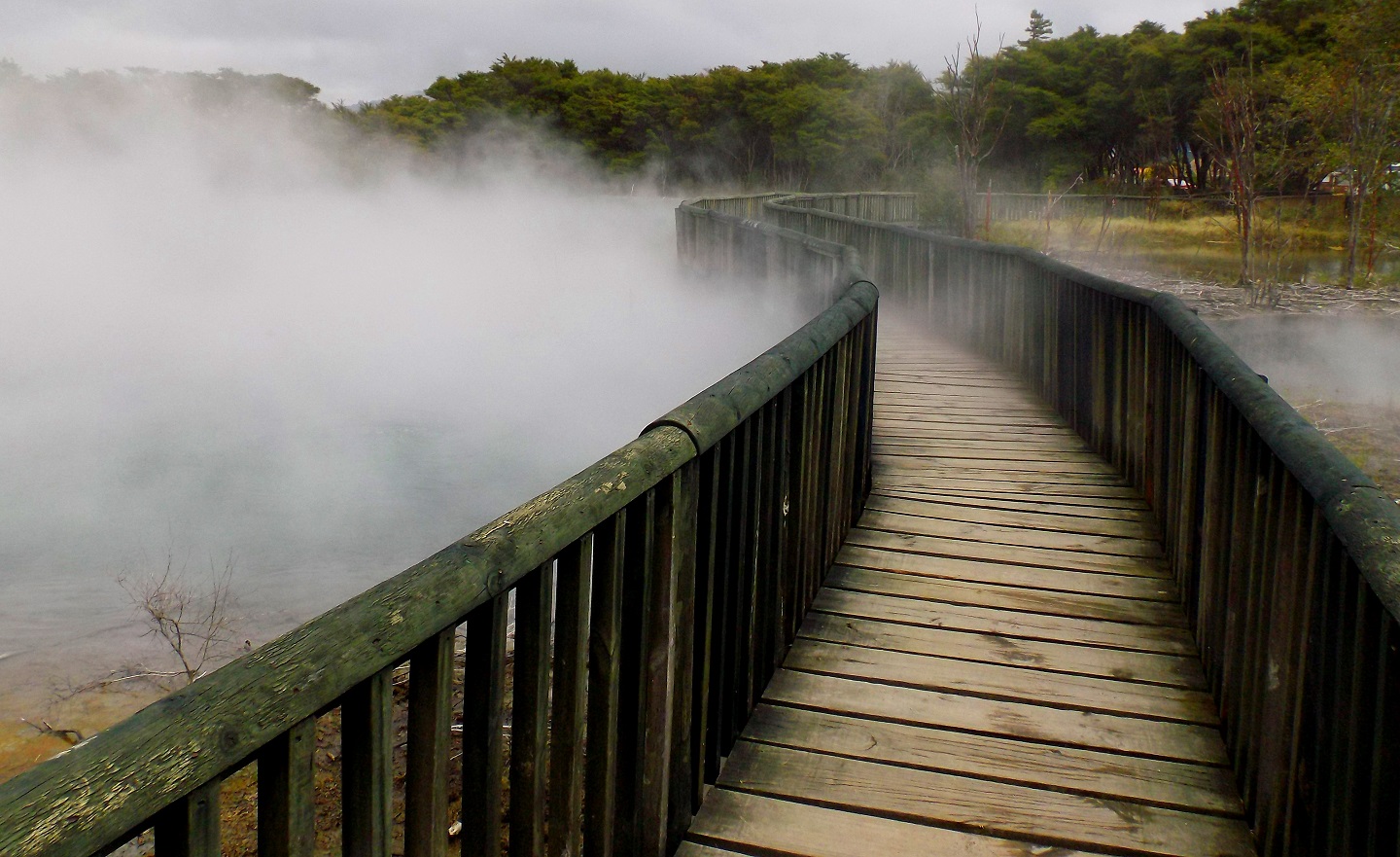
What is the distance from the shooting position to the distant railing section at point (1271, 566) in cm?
197

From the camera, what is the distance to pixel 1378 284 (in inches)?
804

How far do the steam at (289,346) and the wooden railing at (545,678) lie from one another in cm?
818

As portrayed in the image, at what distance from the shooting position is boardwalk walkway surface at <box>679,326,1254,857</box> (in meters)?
2.86

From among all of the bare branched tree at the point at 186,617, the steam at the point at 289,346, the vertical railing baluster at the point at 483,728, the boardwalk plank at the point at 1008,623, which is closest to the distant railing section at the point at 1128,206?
the steam at the point at 289,346

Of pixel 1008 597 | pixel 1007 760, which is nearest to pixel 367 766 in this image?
pixel 1007 760

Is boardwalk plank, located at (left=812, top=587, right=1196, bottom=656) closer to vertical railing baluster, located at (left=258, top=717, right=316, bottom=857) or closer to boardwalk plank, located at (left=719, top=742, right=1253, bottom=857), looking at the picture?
boardwalk plank, located at (left=719, top=742, right=1253, bottom=857)

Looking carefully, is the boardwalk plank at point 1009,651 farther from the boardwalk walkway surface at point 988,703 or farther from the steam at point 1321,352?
the steam at point 1321,352

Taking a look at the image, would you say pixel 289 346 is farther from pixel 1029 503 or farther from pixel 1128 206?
pixel 1029 503

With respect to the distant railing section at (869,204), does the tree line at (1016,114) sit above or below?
above

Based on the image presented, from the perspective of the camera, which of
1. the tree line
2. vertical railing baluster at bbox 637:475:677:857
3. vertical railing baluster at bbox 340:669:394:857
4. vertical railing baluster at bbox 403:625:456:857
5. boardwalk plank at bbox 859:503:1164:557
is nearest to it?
vertical railing baluster at bbox 340:669:394:857

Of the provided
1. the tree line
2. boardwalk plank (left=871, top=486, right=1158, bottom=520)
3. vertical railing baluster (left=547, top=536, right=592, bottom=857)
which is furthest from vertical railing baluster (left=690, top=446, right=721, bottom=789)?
the tree line

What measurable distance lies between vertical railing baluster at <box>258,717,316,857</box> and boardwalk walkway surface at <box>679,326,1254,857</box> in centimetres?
158

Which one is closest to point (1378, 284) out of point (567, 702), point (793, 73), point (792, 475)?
point (792, 475)

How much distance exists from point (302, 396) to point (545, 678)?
27.7 metres
